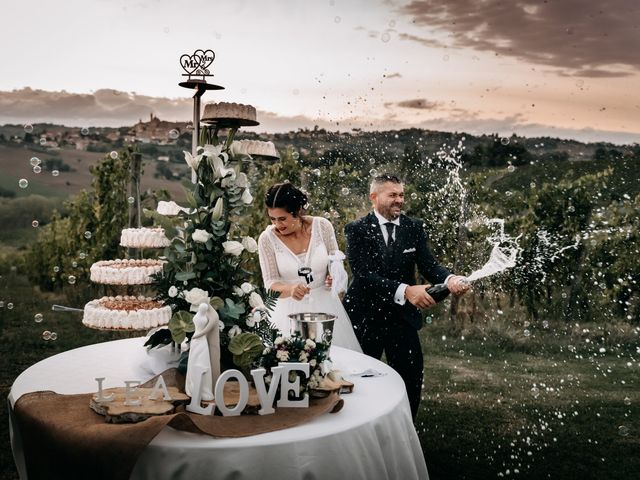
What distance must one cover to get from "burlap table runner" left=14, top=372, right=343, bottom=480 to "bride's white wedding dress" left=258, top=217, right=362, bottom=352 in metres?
1.63

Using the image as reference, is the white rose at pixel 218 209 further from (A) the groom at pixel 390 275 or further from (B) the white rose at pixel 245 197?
(A) the groom at pixel 390 275

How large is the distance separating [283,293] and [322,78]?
176 inches

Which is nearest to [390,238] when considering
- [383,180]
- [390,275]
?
[390,275]

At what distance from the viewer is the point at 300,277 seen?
4.02 metres

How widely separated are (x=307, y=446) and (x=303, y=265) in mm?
1998

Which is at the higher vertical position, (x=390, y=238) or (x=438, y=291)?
(x=390, y=238)

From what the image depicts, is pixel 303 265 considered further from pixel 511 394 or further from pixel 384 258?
pixel 511 394

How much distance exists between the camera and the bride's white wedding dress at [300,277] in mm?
3990

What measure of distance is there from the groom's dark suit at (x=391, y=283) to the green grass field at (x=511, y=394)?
3.30 ft

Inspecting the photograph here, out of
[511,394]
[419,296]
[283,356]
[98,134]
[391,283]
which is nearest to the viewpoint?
[283,356]

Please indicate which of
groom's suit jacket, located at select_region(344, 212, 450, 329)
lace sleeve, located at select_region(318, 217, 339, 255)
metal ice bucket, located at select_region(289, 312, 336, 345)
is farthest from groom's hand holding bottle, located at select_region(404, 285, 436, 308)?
metal ice bucket, located at select_region(289, 312, 336, 345)

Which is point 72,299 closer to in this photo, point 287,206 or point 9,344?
point 9,344

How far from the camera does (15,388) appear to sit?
8.79 ft

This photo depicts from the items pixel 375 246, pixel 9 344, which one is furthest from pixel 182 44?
pixel 375 246
